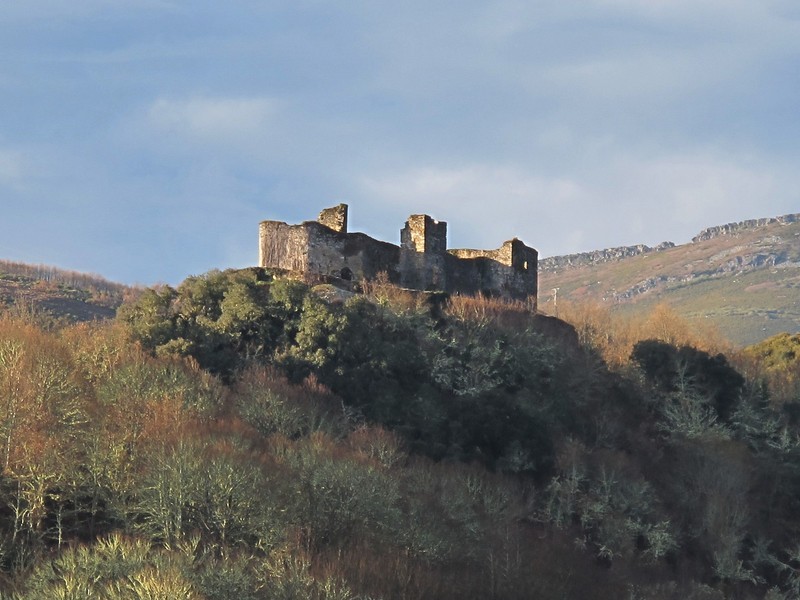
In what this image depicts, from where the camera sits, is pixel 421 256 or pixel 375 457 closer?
pixel 375 457

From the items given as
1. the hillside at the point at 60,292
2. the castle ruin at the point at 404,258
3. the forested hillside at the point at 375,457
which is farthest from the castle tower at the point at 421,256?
the hillside at the point at 60,292

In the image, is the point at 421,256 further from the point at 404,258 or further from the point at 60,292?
the point at 60,292

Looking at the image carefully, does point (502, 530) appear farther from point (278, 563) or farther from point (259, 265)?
point (259, 265)

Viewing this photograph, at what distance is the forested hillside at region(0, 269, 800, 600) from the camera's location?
29.2 metres

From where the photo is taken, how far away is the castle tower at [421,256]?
51469 mm

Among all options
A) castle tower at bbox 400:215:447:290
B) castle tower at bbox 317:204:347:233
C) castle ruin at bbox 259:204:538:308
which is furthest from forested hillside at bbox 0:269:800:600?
castle tower at bbox 317:204:347:233

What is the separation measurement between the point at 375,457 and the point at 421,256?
1651cm

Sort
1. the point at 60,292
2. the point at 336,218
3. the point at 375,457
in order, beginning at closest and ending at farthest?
the point at 375,457 < the point at 336,218 < the point at 60,292

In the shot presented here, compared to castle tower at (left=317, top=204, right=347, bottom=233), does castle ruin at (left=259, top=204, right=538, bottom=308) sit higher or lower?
lower

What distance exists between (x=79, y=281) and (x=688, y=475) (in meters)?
98.4

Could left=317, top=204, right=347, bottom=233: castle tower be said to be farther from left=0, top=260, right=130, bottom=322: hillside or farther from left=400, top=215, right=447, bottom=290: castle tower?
left=0, top=260, right=130, bottom=322: hillside

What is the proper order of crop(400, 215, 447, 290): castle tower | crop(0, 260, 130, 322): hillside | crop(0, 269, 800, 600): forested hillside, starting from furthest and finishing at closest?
crop(0, 260, 130, 322): hillside, crop(400, 215, 447, 290): castle tower, crop(0, 269, 800, 600): forested hillside

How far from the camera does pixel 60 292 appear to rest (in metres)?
114

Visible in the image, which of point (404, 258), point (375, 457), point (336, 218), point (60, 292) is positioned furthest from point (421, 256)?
point (60, 292)
